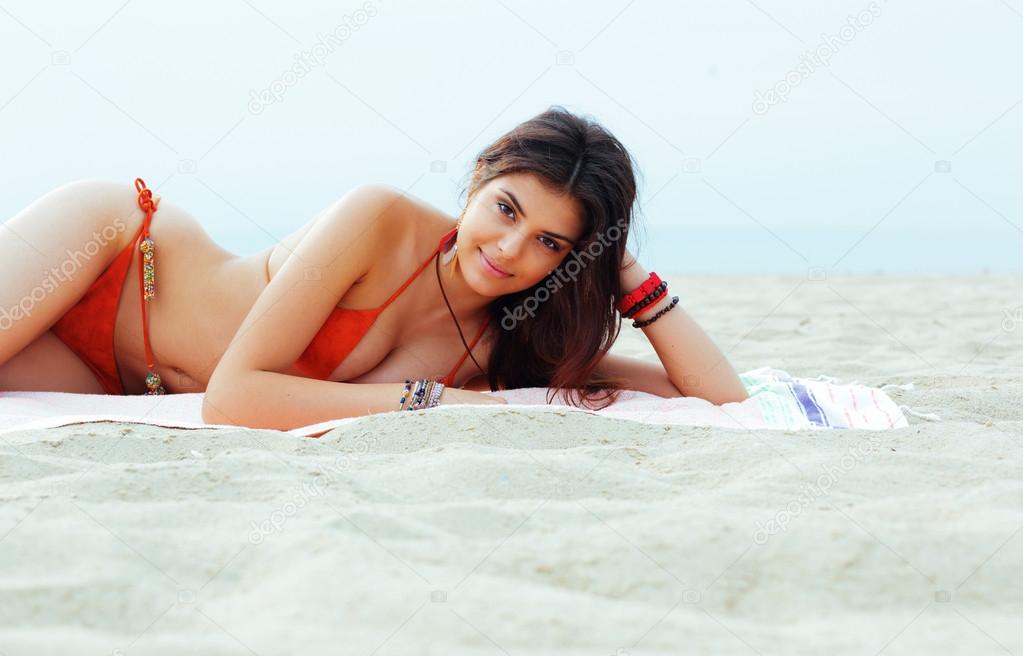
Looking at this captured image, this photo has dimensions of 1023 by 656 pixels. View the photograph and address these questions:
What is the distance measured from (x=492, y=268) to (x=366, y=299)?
46 cm

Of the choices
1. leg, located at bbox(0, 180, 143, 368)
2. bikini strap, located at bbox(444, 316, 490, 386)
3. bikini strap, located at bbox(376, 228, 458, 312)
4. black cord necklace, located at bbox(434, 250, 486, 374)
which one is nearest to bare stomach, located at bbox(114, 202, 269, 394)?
leg, located at bbox(0, 180, 143, 368)

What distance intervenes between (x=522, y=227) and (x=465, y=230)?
0.67ft

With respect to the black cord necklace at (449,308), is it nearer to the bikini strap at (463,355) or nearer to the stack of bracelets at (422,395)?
the bikini strap at (463,355)

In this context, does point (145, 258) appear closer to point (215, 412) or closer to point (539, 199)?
point (215, 412)

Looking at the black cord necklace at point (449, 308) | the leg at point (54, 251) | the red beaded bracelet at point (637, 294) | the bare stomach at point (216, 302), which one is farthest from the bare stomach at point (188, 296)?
the red beaded bracelet at point (637, 294)

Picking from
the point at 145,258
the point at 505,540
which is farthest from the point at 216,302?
the point at 505,540

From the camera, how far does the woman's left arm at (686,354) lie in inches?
125

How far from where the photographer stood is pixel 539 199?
2.77 m

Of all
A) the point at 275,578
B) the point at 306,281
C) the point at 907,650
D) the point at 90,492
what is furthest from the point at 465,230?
the point at 907,650

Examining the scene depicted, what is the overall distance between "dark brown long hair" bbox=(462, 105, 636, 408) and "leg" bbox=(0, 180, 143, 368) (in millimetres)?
1169

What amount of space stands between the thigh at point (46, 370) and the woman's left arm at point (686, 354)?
6.11 feet

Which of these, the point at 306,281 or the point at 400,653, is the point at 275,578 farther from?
the point at 306,281

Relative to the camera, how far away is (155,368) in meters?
3.23

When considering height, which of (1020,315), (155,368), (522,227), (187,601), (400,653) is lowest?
(155,368)
